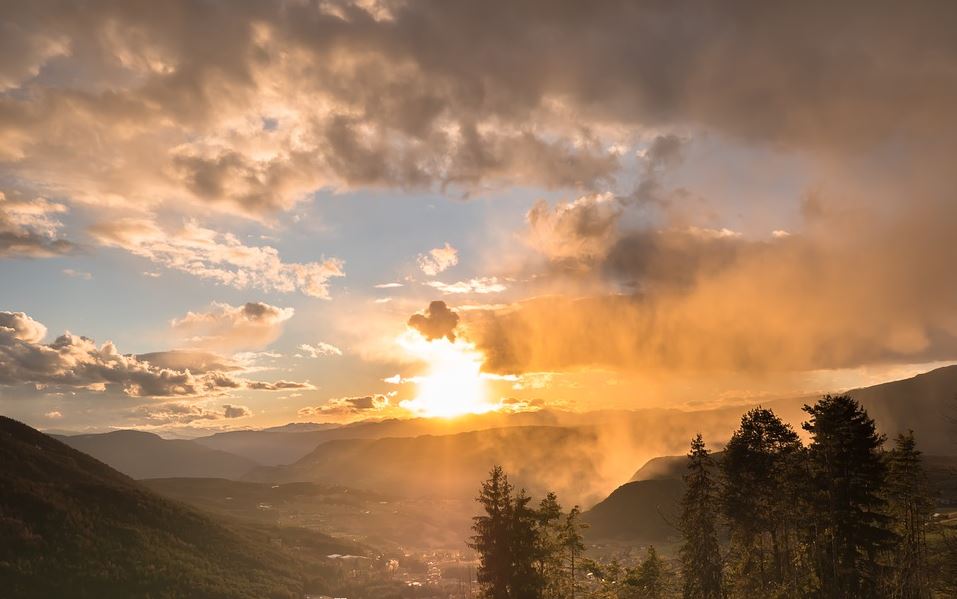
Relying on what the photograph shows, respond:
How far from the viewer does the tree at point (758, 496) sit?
63.9 meters

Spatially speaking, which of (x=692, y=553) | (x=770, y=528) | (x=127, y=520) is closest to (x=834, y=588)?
(x=770, y=528)

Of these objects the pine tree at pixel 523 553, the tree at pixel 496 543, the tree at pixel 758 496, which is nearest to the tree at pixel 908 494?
the tree at pixel 758 496

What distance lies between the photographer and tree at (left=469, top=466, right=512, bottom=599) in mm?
64688

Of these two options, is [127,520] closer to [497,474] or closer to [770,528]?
[497,474]

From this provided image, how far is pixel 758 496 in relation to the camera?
64812 mm

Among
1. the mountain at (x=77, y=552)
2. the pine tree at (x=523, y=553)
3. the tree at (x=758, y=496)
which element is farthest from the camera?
the mountain at (x=77, y=552)

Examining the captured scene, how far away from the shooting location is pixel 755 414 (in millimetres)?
67625

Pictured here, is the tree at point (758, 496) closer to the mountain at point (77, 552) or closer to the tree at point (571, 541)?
the tree at point (571, 541)

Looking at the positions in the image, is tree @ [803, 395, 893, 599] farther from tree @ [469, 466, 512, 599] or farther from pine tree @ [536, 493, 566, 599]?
tree @ [469, 466, 512, 599]

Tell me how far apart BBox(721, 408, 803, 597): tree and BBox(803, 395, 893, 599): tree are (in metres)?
4.21

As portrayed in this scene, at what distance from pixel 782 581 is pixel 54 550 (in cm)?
19004

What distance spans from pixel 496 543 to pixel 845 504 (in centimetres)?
3579

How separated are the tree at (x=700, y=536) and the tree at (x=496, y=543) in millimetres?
20920

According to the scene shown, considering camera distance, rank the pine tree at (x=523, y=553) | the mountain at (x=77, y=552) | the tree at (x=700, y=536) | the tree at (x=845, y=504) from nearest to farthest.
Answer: the tree at (x=845, y=504) → the pine tree at (x=523, y=553) → the tree at (x=700, y=536) → the mountain at (x=77, y=552)
